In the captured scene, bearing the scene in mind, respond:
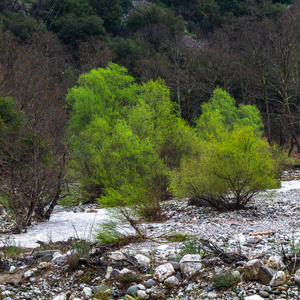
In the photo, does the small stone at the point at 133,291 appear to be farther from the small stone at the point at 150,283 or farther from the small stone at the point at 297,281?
the small stone at the point at 297,281


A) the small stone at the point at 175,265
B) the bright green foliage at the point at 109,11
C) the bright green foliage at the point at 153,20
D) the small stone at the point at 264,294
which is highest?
the bright green foliage at the point at 153,20

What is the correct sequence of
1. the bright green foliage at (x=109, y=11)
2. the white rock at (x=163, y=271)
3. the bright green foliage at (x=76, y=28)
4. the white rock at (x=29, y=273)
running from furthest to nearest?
the bright green foliage at (x=109, y=11) < the bright green foliage at (x=76, y=28) < the white rock at (x=29, y=273) < the white rock at (x=163, y=271)

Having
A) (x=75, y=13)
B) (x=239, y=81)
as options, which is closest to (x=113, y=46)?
(x=75, y=13)

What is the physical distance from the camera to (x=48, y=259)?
714cm

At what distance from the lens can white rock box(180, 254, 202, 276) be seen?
593 centimetres

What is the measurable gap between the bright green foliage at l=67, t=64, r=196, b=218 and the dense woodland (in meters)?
0.07

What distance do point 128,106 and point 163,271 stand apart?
2167 centimetres

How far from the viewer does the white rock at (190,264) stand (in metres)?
5.93

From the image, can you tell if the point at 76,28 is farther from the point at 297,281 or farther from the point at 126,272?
the point at 297,281

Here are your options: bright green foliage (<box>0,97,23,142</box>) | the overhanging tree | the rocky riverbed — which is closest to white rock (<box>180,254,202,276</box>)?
the rocky riverbed

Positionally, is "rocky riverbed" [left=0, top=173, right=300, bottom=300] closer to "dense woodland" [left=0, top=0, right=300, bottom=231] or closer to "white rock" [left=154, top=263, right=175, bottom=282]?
"white rock" [left=154, top=263, right=175, bottom=282]

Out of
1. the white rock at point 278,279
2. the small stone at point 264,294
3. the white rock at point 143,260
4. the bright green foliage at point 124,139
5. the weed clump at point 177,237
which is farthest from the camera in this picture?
the bright green foliage at point 124,139

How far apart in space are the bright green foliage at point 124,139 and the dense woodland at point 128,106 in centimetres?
7

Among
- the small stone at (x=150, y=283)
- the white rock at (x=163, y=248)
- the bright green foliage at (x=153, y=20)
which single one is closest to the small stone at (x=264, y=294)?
the small stone at (x=150, y=283)
